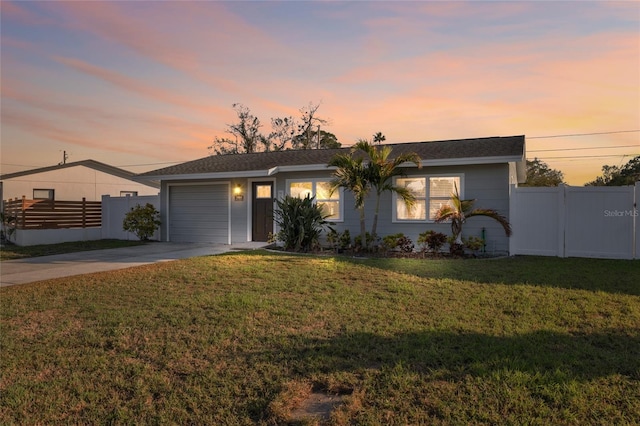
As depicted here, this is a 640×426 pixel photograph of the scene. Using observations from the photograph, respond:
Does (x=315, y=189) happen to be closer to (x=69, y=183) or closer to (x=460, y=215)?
(x=460, y=215)

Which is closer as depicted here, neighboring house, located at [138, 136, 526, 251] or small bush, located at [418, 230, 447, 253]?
small bush, located at [418, 230, 447, 253]

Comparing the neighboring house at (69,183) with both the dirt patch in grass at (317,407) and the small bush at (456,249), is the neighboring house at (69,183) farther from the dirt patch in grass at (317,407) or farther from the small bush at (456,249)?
the dirt patch in grass at (317,407)

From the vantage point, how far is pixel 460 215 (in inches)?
405

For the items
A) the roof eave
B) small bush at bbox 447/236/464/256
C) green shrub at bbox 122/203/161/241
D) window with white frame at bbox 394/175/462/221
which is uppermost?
the roof eave

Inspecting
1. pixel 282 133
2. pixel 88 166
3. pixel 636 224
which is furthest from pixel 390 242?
pixel 282 133

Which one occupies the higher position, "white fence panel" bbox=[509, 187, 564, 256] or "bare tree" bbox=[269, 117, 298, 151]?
"bare tree" bbox=[269, 117, 298, 151]

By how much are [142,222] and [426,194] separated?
9947mm

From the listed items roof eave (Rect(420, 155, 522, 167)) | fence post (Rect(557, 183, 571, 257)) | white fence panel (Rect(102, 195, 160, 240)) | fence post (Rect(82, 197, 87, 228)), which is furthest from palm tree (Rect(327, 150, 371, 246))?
fence post (Rect(82, 197, 87, 228))

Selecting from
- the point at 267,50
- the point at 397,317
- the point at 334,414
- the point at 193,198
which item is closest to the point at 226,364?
the point at 334,414

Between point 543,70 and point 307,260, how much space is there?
29.0ft

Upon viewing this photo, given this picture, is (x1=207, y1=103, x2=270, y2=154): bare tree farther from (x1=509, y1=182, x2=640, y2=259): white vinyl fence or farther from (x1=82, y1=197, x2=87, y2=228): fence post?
(x1=509, y1=182, x2=640, y2=259): white vinyl fence

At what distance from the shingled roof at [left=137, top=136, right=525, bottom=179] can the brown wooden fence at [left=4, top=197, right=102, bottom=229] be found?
348 cm

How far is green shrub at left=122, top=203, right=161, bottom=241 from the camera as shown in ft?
48.5

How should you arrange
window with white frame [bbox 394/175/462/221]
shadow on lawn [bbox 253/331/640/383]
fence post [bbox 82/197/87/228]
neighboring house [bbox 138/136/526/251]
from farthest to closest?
1. fence post [bbox 82/197/87/228]
2. window with white frame [bbox 394/175/462/221]
3. neighboring house [bbox 138/136/526/251]
4. shadow on lawn [bbox 253/331/640/383]
